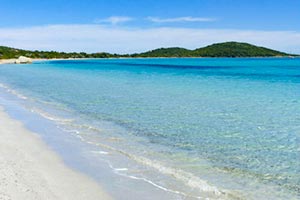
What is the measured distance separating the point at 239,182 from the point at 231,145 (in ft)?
11.1

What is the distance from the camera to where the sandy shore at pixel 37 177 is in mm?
7477

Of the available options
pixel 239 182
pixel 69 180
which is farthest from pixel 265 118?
pixel 69 180

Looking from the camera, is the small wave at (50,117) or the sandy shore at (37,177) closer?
the sandy shore at (37,177)

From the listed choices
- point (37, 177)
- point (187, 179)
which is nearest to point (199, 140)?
point (187, 179)

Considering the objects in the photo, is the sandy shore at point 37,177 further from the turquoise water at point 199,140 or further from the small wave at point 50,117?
the small wave at point 50,117

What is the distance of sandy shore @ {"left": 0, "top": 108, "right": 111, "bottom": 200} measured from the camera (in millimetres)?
Result: 7477

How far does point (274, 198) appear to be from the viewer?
7.72 meters

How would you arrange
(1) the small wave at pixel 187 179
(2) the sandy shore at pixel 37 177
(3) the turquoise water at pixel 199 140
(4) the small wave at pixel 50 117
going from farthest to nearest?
(4) the small wave at pixel 50 117 < (3) the turquoise water at pixel 199 140 < (1) the small wave at pixel 187 179 < (2) the sandy shore at pixel 37 177

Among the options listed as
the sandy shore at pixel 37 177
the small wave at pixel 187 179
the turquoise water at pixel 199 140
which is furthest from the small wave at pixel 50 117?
the small wave at pixel 187 179

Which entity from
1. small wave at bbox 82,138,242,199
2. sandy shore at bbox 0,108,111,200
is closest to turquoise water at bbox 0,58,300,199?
small wave at bbox 82,138,242,199

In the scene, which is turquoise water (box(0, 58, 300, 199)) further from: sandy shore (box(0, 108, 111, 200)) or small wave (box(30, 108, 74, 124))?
sandy shore (box(0, 108, 111, 200))

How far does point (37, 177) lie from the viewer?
857 cm

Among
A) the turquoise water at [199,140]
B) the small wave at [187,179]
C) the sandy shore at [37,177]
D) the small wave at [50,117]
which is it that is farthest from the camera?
the small wave at [50,117]

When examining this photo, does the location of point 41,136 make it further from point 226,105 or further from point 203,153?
point 226,105
